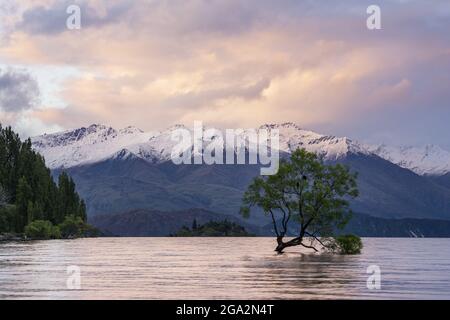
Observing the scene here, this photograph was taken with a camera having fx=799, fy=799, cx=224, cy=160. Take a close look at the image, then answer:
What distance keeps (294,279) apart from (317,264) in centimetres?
2493

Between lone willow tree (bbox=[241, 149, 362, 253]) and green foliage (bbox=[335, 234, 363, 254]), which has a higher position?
lone willow tree (bbox=[241, 149, 362, 253])

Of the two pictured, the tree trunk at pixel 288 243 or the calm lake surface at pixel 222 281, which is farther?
the tree trunk at pixel 288 243

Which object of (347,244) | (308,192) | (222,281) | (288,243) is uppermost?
(308,192)

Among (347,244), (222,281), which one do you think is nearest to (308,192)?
(347,244)

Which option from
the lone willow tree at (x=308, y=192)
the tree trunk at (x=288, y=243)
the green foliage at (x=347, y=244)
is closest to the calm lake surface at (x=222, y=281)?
the lone willow tree at (x=308, y=192)

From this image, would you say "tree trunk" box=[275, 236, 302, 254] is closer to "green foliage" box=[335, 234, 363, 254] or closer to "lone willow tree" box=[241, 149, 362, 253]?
"lone willow tree" box=[241, 149, 362, 253]

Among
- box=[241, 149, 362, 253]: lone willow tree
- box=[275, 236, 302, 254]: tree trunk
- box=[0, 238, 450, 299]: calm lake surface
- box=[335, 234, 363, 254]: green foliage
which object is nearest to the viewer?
box=[0, 238, 450, 299]: calm lake surface

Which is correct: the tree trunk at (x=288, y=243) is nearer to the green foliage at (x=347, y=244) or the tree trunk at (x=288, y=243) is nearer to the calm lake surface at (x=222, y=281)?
the green foliage at (x=347, y=244)

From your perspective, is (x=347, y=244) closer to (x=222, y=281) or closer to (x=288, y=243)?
(x=288, y=243)

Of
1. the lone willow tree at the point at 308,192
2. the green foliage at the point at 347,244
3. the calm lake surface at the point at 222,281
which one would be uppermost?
the lone willow tree at the point at 308,192

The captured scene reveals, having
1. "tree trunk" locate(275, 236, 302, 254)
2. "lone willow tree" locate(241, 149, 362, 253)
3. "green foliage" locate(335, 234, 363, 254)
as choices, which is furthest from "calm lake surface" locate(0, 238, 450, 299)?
"green foliage" locate(335, 234, 363, 254)
